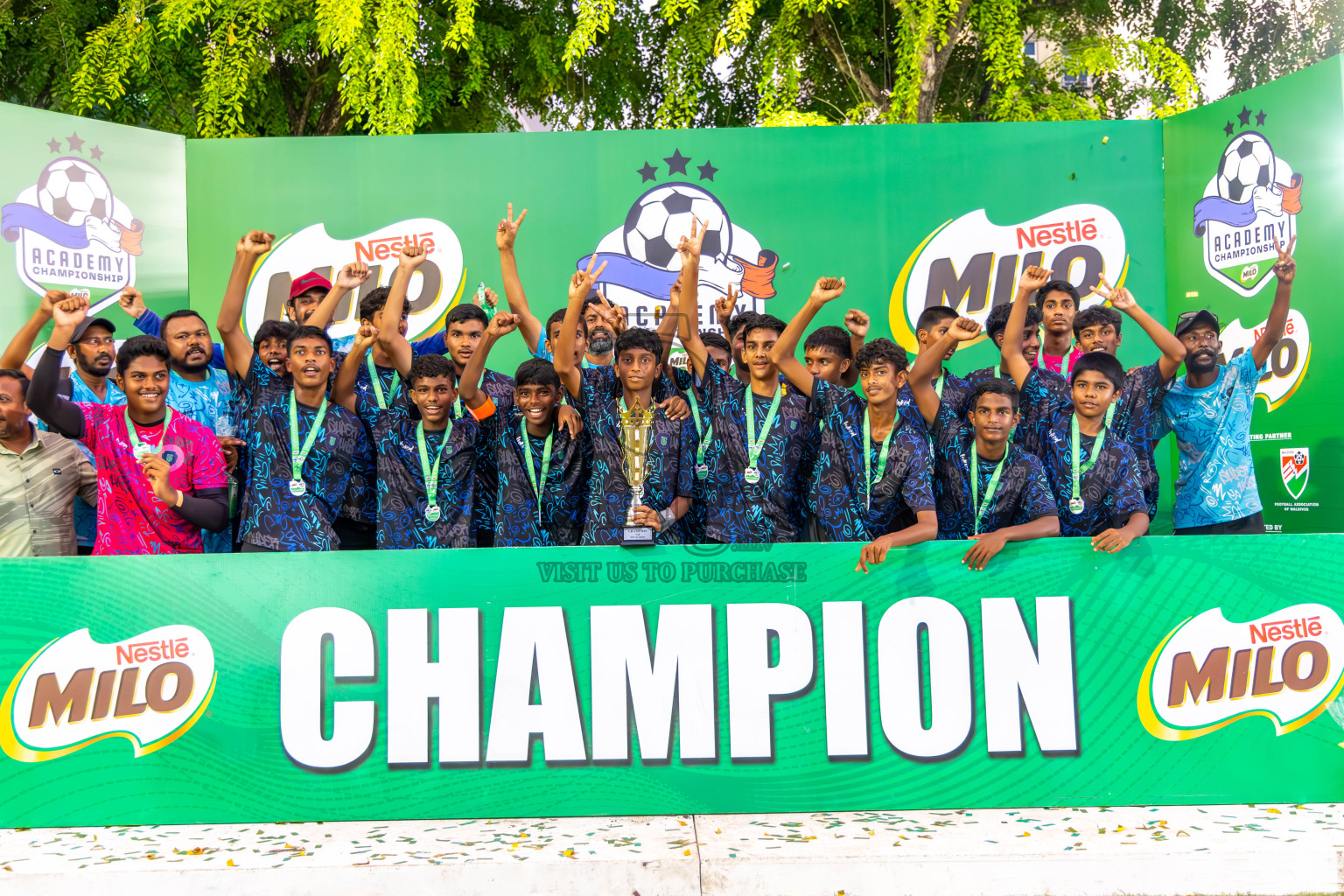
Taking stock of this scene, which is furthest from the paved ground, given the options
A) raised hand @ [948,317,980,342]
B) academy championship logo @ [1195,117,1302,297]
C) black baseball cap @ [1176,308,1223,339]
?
academy championship logo @ [1195,117,1302,297]

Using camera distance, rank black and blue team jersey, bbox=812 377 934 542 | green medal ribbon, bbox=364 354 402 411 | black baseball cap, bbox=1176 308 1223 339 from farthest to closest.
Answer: black baseball cap, bbox=1176 308 1223 339
green medal ribbon, bbox=364 354 402 411
black and blue team jersey, bbox=812 377 934 542

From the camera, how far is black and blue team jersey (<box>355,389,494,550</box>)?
4.43 m

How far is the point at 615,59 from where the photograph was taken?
38.0 ft

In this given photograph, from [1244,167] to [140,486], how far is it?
7.17m

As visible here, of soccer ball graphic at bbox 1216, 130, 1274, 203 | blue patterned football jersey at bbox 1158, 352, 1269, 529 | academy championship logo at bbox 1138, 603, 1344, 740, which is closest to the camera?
academy championship logo at bbox 1138, 603, 1344, 740

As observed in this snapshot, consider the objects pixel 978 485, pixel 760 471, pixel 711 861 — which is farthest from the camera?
pixel 760 471

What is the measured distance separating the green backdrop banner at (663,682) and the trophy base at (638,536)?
7cm

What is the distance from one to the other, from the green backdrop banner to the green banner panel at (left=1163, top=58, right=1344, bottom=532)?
325cm

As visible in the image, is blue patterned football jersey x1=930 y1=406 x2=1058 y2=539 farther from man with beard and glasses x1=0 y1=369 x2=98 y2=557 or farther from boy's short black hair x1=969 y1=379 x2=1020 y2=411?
man with beard and glasses x1=0 y1=369 x2=98 y2=557

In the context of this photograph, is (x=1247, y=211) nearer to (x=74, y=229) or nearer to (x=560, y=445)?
(x=560, y=445)

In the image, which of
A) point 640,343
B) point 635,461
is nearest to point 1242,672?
point 635,461

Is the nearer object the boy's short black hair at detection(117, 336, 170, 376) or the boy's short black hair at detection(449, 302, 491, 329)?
the boy's short black hair at detection(117, 336, 170, 376)

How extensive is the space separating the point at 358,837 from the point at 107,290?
5.32 m

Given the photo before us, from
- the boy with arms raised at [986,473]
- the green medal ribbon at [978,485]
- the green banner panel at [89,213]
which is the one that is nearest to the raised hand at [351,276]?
the boy with arms raised at [986,473]
